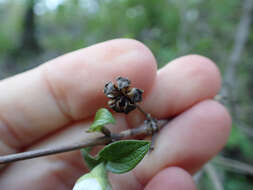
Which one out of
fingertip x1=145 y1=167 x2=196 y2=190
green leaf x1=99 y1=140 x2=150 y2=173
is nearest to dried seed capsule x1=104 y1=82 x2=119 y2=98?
green leaf x1=99 y1=140 x2=150 y2=173

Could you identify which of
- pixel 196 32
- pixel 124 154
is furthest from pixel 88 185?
pixel 196 32

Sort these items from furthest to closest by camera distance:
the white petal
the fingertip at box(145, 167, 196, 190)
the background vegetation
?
the background vegetation, the fingertip at box(145, 167, 196, 190), the white petal

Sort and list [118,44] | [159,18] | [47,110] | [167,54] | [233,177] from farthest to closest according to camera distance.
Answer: [159,18] → [233,177] → [167,54] → [47,110] → [118,44]

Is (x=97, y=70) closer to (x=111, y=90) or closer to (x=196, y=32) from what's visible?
(x=111, y=90)

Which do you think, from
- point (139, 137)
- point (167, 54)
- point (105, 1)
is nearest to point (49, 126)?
point (139, 137)

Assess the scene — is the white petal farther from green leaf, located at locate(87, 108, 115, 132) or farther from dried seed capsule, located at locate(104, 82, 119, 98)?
dried seed capsule, located at locate(104, 82, 119, 98)

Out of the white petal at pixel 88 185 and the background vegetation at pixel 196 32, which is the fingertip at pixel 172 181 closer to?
the white petal at pixel 88 185

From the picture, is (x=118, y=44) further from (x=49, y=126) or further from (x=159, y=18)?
(x=159, y=18)
